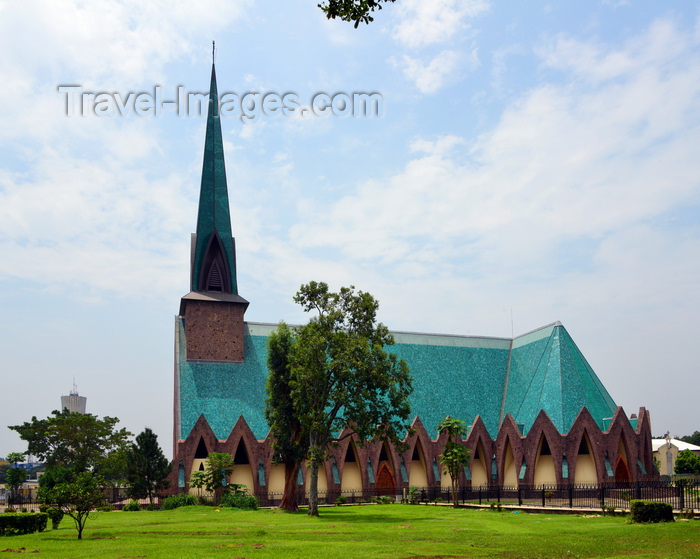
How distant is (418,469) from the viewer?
61594 mm

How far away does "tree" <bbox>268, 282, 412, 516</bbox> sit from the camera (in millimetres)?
39688

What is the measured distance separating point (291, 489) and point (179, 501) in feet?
31.6

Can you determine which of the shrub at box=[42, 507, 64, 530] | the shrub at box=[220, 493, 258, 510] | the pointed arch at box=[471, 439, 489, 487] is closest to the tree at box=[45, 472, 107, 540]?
the shrub at box=[42, 507, 64, 530]

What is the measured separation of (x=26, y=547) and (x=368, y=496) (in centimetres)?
3768

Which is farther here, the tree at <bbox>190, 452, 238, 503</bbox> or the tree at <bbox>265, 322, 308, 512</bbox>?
the tree at <bbox>190, 452, 238, 503</bbox>

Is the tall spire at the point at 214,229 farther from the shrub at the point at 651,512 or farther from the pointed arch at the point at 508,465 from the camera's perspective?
the shrub at the point at 651,512

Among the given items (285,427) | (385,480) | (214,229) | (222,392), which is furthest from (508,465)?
(214,229)

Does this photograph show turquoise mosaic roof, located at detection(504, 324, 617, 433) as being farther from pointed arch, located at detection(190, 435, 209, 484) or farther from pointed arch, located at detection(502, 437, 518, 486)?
pointed arch, located at detection(190, 435, 209, 484)

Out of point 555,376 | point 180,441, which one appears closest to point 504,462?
point 555,376

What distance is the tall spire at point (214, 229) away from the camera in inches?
2522

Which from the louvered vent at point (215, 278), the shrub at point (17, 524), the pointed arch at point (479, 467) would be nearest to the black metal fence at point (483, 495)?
the pointed arch at point (479, 467)

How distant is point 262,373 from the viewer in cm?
6269

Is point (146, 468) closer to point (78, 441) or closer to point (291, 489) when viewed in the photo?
point (291, 489)

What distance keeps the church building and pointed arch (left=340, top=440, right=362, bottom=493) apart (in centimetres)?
9
